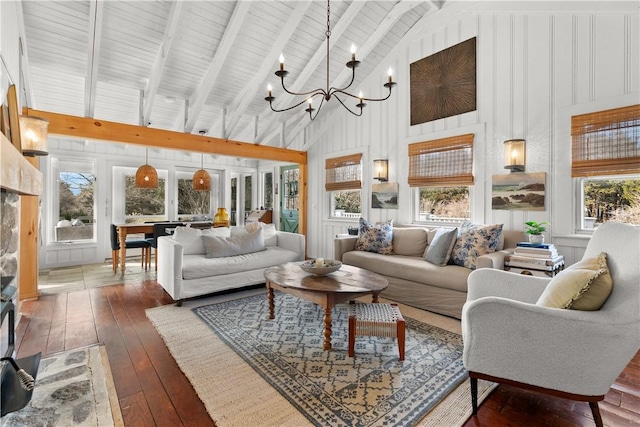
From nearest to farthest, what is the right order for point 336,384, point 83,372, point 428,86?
point 336,384 → point 83,372 → point 428,86

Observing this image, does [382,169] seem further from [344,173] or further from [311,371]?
[311,371]

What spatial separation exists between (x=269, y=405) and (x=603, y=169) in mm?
3614

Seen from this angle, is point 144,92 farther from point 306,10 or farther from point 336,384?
point 336,384

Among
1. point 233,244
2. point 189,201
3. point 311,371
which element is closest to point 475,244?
point 311,371

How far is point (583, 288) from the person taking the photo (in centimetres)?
149

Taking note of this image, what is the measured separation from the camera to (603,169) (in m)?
3.04

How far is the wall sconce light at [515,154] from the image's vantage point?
3502 millimetres

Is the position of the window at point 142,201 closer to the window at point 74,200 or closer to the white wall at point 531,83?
the window at point 74,200

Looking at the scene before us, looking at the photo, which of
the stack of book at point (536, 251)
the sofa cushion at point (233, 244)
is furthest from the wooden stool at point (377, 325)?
the sofa cushion at point (233, 244)

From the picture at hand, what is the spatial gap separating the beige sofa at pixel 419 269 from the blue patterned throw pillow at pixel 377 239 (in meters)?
0.08

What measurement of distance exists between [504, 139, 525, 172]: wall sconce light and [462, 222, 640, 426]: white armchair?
195 centimetres

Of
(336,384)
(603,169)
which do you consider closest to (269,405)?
(336,384)

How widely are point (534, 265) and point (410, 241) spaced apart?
143 centimetres

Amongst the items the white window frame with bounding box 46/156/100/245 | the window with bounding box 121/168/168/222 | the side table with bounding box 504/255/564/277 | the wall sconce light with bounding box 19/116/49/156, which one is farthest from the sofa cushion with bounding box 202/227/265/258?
the white window frame with bounding box 46/156/100/245
